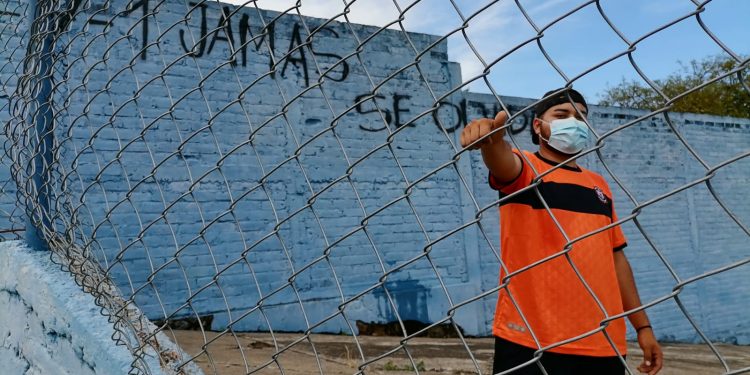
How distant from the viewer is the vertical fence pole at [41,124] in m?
2.48

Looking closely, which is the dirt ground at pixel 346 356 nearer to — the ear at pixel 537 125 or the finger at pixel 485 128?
the ear at pixel 537 125

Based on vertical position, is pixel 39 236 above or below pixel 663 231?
above

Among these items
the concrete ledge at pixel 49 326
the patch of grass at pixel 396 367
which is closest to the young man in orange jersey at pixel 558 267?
the concrete ledge at pixel 49 326

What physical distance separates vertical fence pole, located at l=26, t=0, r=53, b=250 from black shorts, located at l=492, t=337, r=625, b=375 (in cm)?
177

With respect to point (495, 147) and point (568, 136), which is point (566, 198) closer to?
point (568, 136)

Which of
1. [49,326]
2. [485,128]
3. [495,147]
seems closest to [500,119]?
[485,128]

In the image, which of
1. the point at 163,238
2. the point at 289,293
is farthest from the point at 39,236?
the point at 289,293

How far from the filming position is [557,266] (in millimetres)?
1870

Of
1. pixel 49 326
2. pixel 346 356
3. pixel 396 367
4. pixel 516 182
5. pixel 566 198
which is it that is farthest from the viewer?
pixel 346 356

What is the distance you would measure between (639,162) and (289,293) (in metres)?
5.99

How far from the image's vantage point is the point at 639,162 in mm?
9836

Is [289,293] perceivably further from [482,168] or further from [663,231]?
[663,231]

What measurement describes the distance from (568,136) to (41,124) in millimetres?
1946

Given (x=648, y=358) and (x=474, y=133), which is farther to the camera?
(x=648, y=358)
